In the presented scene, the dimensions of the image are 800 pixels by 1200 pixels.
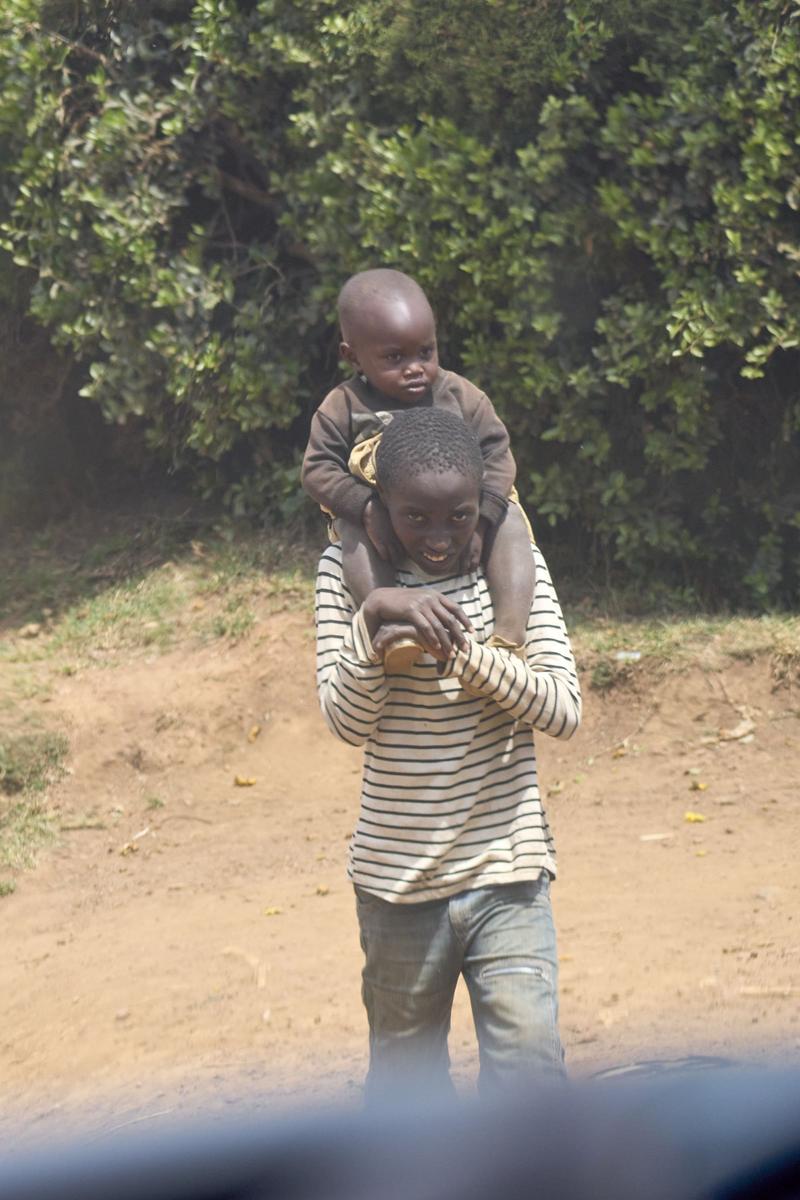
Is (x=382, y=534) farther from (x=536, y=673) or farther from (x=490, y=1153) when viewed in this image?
(x=490, y=1153)

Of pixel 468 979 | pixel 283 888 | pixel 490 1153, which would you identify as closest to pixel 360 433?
pixel 468 979

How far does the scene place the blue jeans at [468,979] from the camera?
9.09 ft

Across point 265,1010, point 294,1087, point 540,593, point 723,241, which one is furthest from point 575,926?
point 723,241

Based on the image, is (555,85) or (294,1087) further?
(555,85)

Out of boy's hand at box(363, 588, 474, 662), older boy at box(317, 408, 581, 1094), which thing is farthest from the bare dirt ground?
boy's hand at box(363, 588, 474, 662)

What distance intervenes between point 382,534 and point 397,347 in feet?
1.49

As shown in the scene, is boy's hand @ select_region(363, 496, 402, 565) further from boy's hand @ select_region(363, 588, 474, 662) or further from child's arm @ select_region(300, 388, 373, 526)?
boy's hand @ select_region(363, 588, 474, 662)

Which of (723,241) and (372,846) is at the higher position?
(723,241)

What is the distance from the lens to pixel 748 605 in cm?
752

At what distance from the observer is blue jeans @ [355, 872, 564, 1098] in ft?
9.09

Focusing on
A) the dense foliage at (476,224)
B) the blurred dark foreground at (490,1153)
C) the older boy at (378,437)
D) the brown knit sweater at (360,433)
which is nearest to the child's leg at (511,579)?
the older boy at (378,437)

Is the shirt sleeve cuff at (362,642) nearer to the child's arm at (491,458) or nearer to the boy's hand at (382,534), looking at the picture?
the boy's hand at (382,534)

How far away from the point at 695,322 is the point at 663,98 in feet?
3.41

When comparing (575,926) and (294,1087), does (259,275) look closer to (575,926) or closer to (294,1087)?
(575,926)
